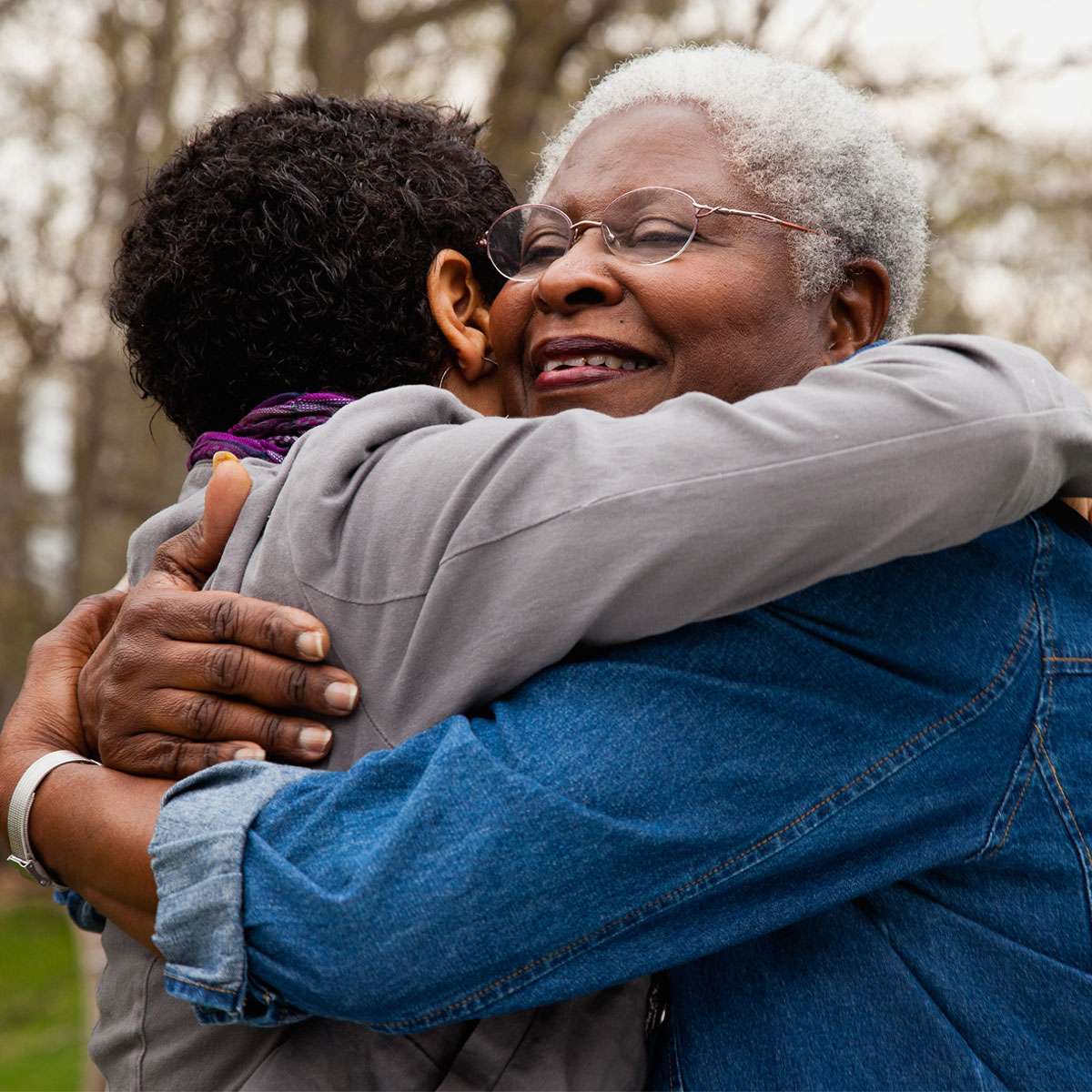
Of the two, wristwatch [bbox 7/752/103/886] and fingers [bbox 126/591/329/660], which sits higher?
fingers [bbox 126/591/329/660]

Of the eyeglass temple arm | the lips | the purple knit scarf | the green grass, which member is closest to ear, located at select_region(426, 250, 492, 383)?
the lips

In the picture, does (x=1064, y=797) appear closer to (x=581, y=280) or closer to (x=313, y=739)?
(x=313, y=739)

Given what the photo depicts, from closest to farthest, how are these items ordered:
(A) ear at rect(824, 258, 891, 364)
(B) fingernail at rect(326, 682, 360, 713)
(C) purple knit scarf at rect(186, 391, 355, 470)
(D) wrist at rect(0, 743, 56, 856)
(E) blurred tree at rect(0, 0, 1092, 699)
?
(B) fingernail at rect(326, 682, 360, 713) < (D) wrist at rect(0, 743, 56, 856) < (C) purple knit scarf at rect(186, 391, 355, 470) < (A) ear at rect(824, 258, 891, 364) < (E) blurred tree at rect(0, 0, 1092, 699)

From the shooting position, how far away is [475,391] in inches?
107

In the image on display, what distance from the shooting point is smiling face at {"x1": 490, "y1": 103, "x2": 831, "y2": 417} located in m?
2.48

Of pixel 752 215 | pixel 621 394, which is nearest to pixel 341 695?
pixel 621 394

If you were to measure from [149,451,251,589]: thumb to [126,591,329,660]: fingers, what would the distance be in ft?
0.24

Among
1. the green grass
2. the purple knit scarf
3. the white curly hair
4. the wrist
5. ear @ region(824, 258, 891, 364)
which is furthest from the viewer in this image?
the green grass

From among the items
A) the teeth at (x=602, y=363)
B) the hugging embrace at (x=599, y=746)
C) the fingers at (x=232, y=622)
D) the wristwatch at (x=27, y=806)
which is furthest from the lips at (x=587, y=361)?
the wristwatch at (x=27, y=806)

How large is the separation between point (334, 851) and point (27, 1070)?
13107mm

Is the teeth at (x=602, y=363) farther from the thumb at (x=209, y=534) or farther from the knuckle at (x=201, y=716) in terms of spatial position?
the knuckle at (x=201, y=716)

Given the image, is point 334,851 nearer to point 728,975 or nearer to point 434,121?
point 728,975

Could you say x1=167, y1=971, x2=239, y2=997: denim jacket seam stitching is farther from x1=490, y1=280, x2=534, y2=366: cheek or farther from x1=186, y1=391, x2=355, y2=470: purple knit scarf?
x1=490, y1=280, x2=534, y2=366: cheek

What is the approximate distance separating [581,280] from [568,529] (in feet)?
3.04
